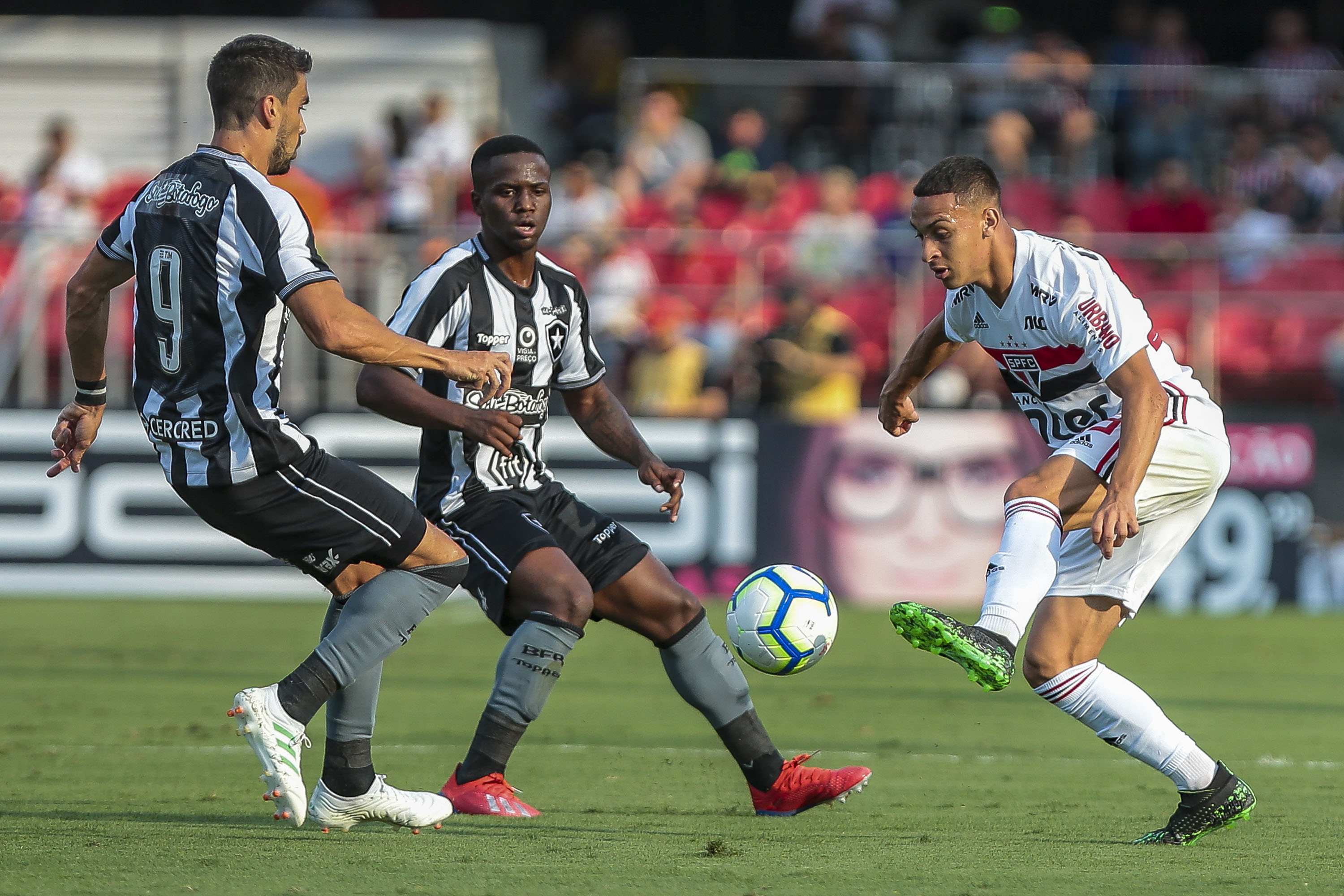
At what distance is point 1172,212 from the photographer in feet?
53.6

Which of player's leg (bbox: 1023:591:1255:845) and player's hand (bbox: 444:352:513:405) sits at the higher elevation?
player's hand (bbox: 444:352:513:405)

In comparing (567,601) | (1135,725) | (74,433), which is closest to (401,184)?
(74,433)

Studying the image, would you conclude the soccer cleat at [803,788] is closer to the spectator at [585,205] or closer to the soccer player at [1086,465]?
the soccer player at [1086,465]

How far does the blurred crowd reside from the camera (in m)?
14.6

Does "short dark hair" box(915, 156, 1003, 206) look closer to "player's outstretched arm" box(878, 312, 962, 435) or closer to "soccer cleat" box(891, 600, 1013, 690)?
"player's outstretched arm" box(878, 312, 962, 435)

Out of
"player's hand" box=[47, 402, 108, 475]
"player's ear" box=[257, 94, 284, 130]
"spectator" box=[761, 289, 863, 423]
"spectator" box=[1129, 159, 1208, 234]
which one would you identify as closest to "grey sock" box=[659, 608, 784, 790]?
"player's hand" box=[47, 402, 108, 475]

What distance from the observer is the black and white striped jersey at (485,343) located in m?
5.86

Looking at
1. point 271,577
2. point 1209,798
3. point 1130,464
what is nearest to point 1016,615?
point 1130,464

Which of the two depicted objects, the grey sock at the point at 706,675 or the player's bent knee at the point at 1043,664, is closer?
the player's bent knee at the point at 1043,664

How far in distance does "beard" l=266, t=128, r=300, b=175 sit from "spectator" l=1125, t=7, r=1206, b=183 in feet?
47.7

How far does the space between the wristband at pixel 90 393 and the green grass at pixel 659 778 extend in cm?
135

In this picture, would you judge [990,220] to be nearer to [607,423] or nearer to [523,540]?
[607,423]

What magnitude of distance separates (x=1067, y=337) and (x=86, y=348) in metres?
3.13

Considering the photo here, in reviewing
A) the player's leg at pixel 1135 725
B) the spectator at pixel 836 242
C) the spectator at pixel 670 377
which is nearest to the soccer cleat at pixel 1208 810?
the player's leg at pixel 1135 725
